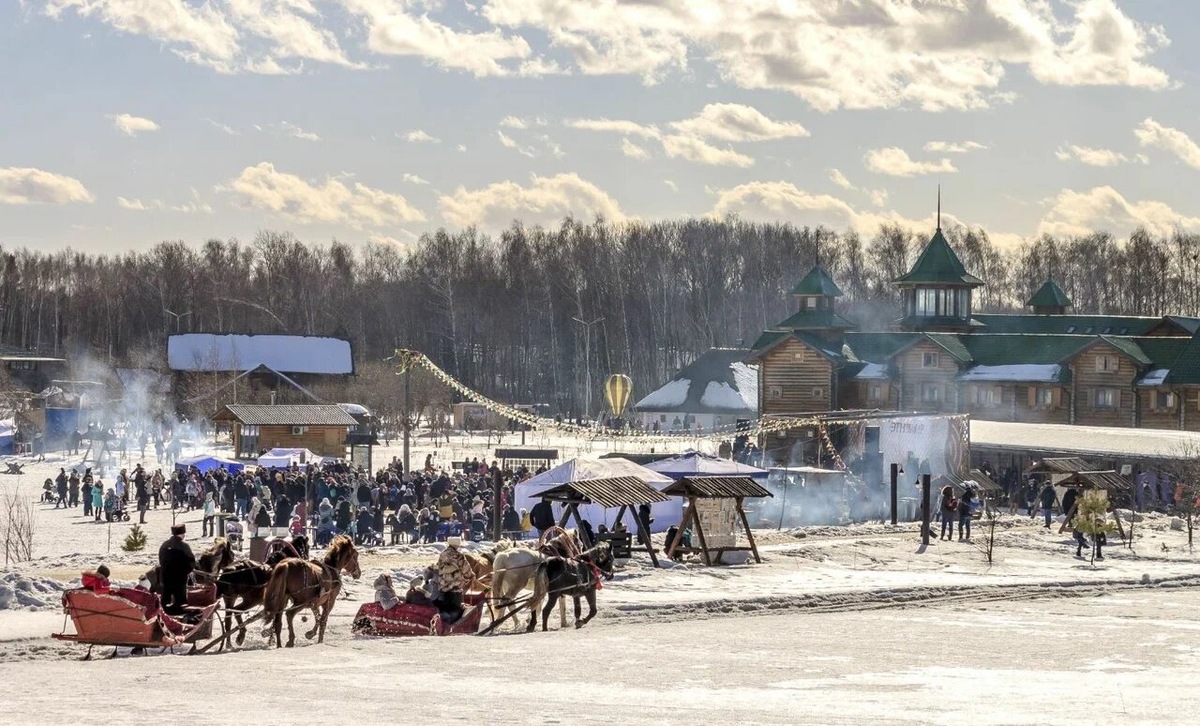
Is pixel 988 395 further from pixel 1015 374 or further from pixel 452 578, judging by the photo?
pixel 452 578

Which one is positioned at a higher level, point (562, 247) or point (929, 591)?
point (562, 247)

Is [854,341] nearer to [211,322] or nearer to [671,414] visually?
[671,414]

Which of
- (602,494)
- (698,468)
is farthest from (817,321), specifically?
(602,494)

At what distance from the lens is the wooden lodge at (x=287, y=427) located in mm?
58156

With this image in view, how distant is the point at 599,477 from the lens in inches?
1041

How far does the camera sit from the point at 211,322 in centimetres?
12594

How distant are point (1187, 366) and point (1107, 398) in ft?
11.5

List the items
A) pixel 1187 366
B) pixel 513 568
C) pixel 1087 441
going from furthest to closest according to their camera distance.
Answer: pixel 1187 366 < pixel 1087 441 < pixel 513 568

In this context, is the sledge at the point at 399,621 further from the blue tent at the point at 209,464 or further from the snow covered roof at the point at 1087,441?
the snow covered roof at the point at 1087,441

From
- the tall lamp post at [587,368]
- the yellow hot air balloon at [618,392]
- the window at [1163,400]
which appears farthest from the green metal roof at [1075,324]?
the tall lamp post at [587,368]

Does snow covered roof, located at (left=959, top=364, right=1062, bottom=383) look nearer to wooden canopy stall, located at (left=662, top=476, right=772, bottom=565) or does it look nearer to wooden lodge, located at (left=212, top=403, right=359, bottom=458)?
wooden lodge, located at (left=212, top=403, right=359, bottom=458)

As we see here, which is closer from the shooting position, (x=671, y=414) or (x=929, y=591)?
(x=929, y=591)

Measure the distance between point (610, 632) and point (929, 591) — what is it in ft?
24.1

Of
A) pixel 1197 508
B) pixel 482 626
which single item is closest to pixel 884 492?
pixel 1197 508
